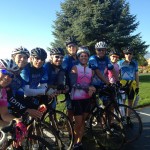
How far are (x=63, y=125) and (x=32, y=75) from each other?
1406mm

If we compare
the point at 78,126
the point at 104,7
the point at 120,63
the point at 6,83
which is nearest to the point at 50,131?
the point at 78,126

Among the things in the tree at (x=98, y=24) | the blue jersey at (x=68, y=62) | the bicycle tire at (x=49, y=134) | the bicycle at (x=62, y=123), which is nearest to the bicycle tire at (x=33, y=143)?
the bicycle tire at (x=49, y=134)

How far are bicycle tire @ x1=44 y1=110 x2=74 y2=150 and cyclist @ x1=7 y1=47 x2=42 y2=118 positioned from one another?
78 cm

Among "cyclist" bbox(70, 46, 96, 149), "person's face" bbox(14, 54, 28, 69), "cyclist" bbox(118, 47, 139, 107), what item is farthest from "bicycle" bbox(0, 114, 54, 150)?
"cyclist" bbox(118, 47, 139, 107)

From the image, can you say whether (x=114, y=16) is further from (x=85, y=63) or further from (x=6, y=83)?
(x=6, y=83)

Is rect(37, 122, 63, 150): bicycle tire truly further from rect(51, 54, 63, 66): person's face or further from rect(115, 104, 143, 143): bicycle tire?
rect(115, 104, 143, 143): bicycle tire

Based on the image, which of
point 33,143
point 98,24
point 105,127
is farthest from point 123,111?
point 98,24

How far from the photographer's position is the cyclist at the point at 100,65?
6510mm

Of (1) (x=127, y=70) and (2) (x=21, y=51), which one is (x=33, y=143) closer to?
(2) (x=21, y=51)

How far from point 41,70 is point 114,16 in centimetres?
2277

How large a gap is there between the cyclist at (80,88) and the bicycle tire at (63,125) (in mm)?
144

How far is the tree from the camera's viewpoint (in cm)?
2558

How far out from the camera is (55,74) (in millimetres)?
6102

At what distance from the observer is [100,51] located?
6.78 m
